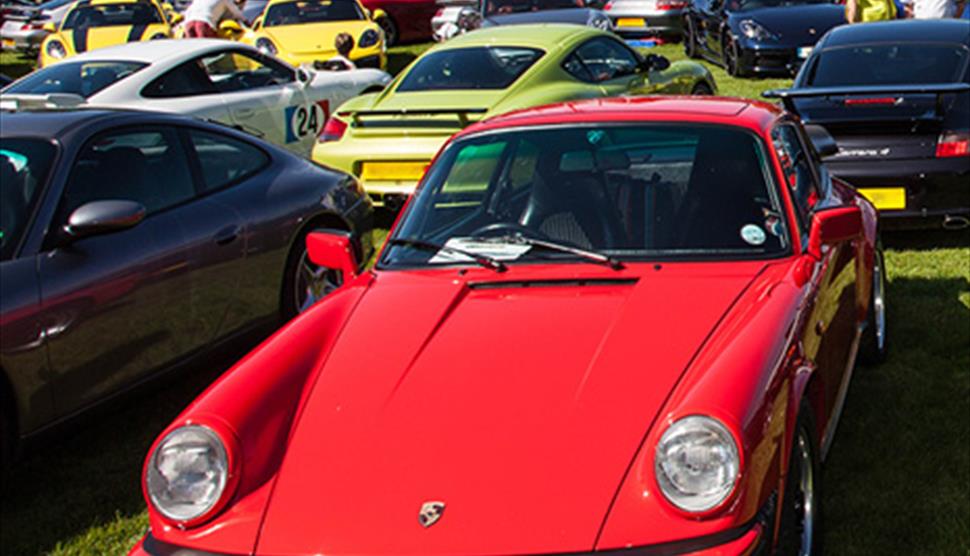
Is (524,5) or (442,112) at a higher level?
(442,112)

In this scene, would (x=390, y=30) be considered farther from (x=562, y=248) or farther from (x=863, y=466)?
(x=562, y=248)

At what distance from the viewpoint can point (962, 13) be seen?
1444cm

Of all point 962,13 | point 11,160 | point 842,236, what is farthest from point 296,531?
point 962,13

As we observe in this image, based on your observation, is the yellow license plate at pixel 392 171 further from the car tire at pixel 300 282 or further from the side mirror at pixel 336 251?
the side mirror at pixel 336 251

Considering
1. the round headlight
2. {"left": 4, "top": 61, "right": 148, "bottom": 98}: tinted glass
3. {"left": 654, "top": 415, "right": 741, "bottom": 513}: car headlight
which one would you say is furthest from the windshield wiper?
{"left": 4, "top": 61, "right": 148, "bottom": 98}: tinted glass

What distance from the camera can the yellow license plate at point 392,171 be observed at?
945 centimetres

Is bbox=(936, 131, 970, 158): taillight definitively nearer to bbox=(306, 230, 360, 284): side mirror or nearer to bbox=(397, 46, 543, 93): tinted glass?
bbox=(397, 46, 543, 93): tinted glass

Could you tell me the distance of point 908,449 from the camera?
5.17m

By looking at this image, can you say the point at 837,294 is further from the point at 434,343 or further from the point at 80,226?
the point at 80,226

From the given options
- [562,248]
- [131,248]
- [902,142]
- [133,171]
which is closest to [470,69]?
[902,142]

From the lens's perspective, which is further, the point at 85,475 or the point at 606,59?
the point at 606,59

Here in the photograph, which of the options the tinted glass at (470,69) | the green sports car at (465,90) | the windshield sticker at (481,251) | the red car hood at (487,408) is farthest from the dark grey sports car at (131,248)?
the tinted glass at (470,69)

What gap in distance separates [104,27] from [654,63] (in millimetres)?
10555

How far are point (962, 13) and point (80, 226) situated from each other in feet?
38.3
